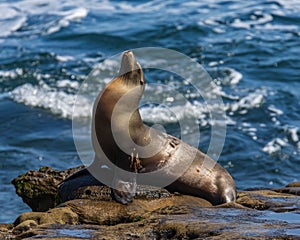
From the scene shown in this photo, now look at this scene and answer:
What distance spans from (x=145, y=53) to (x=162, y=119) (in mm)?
4218

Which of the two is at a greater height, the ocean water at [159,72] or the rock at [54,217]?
the rock at [54,217]

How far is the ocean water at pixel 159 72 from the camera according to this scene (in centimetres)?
1394

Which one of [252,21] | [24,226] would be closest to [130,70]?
[24,226]

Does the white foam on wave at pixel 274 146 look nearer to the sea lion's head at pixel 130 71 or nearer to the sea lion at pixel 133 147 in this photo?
the sea lion at pixel 133 147

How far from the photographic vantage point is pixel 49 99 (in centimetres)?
1620

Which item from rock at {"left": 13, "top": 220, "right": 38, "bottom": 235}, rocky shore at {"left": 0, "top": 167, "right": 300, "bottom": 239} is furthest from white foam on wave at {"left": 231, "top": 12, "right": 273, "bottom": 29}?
rock at {"left": 13, "top": 220, "right": 38, "bottom": 235}

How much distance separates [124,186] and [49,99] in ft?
31.1

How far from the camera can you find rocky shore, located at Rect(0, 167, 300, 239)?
5797 mm

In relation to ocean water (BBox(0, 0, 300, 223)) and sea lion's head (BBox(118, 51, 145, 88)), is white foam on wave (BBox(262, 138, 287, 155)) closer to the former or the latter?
ocean water (BBox(0, 0, 300, 223))

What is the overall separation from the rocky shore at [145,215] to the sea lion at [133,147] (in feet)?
0.57

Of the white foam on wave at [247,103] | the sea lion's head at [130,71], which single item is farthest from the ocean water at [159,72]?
the sea lion's head at [130,71]

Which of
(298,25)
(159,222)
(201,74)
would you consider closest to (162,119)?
(201,74)

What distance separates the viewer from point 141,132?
7461 mm

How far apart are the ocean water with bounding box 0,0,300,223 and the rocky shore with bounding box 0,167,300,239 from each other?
11.0 feet
